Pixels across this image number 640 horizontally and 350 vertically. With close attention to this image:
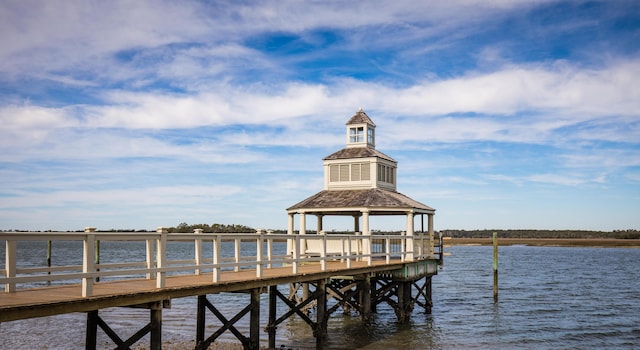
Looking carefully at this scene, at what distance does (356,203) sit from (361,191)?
6.44 feet

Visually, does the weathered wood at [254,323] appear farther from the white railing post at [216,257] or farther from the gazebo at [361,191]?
the gazebo at [361,191]

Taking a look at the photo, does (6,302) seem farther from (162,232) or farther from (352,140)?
(352,140)

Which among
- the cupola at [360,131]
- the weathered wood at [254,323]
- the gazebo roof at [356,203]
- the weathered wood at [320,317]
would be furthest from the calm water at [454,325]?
the cupola at [360,131]

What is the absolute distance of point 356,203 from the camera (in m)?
25.5

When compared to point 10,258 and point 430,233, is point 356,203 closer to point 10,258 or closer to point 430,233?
point 430,233

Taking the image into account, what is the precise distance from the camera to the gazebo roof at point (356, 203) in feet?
82.1

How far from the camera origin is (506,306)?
3422 cm

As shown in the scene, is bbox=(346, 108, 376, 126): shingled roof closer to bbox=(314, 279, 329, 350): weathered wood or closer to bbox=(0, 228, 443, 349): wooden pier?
bbox=(0, 228, 443, 349): wooden pier

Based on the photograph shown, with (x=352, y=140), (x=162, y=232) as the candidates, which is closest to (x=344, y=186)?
(x=352, y=140)

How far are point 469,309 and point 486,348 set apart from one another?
423 inches

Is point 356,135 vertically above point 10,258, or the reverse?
point 356,135

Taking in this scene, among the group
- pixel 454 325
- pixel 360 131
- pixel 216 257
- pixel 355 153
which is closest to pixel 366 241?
pixel 355 153

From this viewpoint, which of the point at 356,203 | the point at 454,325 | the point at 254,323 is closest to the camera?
the point at 254,323

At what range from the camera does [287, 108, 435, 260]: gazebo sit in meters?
25.4
